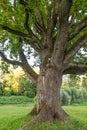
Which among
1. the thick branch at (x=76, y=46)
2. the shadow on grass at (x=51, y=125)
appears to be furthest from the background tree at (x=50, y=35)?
the shadow on grass at (x=51, y=125)

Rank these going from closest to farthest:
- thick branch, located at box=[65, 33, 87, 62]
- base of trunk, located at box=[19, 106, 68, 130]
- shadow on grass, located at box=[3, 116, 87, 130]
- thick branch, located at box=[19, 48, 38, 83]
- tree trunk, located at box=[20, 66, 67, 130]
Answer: shadow on grass, located at box=[3, 116, 87, 130], base of trunk, located at box=[19, 106, 68, 130], tree trunk, located at box=[20, 66, 67, 130], thick branch, located at box=[65, 33, 87, 62], thick branch, located at box=[19, 48, 38, 83]

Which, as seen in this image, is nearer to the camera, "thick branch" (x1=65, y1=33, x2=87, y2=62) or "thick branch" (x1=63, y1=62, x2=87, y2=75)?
"thick branch" (x1=65, y1=33, x2=87, y2=62)

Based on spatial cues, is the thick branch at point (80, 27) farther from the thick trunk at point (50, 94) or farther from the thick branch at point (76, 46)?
the thick trunk at point (50, 94)

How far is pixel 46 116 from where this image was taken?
1188cm

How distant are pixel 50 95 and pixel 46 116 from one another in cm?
→ 86

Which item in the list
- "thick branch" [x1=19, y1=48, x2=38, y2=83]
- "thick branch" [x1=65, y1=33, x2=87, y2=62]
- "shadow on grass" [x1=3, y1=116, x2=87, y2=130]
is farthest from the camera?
"thick branch" [x1=19, y1=48, x2=38, y2=83]

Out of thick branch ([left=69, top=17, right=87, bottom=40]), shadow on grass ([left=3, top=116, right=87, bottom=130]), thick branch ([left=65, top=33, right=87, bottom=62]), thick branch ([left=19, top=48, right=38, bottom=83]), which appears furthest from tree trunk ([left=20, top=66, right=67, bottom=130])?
thick branch ([left=69, top=17, right=87, bottom=40])

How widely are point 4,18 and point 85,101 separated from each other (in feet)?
108

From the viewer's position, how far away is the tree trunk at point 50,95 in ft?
39.7

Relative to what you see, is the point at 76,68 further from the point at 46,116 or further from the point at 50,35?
the point at 46,116

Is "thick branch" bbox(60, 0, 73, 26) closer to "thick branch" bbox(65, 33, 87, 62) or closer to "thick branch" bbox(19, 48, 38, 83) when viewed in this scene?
"thick branch" bbox(65, 33, 87, 62)

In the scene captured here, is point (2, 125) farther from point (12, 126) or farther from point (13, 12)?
point (13, 12)

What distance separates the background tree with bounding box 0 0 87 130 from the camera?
39.3ft

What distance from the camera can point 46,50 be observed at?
42.9 feet
